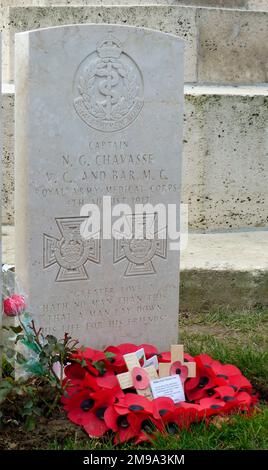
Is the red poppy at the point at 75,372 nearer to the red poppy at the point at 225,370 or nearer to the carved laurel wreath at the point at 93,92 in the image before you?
the red poppy at the point at 225,370

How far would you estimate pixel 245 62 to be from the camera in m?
6.09

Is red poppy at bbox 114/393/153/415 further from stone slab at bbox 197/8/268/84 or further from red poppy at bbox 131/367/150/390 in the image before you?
stone slab at bbox 197/8/268/84

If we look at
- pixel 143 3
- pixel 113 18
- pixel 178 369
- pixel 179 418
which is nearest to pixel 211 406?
pixel 179 418

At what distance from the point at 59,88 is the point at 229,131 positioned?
202cm

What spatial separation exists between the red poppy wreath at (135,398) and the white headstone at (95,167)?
25 centimetres

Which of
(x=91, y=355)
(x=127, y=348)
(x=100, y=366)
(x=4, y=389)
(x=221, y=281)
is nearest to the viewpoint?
(x=4, y=389)

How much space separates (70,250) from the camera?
150 inches

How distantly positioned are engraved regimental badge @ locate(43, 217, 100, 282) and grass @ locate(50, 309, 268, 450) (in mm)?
736

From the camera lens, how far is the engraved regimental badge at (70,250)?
3742 mm

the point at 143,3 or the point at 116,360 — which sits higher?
the point at 143,3

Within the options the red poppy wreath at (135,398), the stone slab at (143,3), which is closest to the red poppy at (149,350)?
the red poppy wreath at (135,398)

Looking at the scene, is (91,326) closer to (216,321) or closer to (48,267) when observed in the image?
(48,267)

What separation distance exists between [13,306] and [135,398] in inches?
23.5

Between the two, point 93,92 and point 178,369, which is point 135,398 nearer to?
point 178,369
